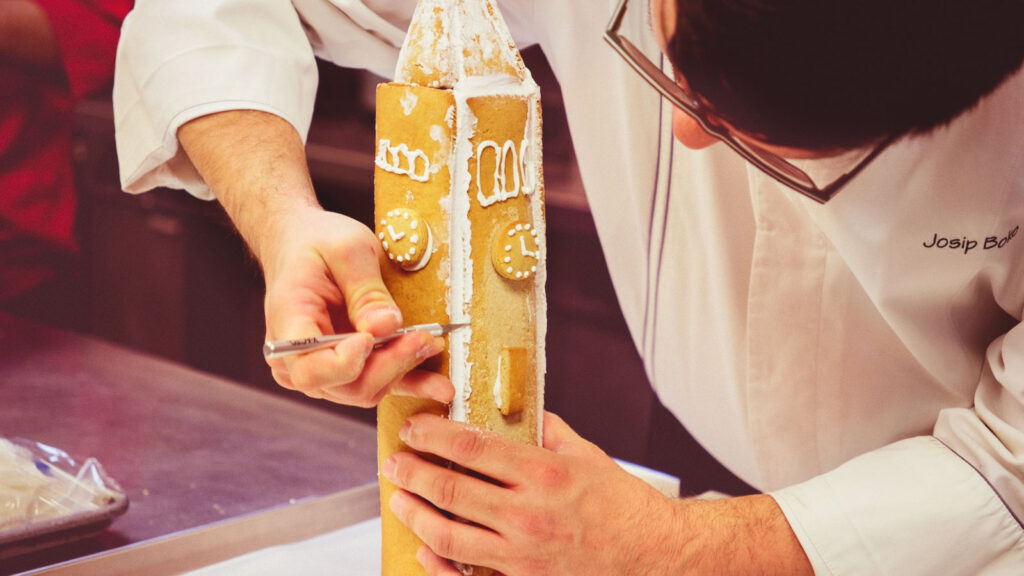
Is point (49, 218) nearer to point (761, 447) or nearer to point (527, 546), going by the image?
point (527, 546)

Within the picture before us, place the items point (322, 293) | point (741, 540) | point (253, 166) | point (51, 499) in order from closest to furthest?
1. point (322, 293)
2. point (741, 540)
3. point (253, 166)
4. point (51, 499)

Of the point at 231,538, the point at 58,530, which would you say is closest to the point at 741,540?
the point at 231,538

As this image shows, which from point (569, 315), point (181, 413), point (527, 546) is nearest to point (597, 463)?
point (527, 546)

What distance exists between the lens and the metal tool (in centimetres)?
77

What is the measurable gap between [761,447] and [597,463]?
1.50 feet

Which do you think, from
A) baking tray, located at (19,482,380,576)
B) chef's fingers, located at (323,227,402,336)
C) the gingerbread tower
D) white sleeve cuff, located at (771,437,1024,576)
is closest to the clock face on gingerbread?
the gingerbread tower

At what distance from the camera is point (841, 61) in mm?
833

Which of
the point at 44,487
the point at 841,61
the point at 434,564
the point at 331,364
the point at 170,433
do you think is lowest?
the point at 170,433

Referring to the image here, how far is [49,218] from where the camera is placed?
1.47 m

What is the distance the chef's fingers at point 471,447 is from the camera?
3.03 feet

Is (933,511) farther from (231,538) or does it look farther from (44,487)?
(44,487)

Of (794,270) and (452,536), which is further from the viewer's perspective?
(794,270)

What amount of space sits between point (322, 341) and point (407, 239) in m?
0.15

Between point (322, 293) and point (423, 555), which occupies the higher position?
point (322, 293)
